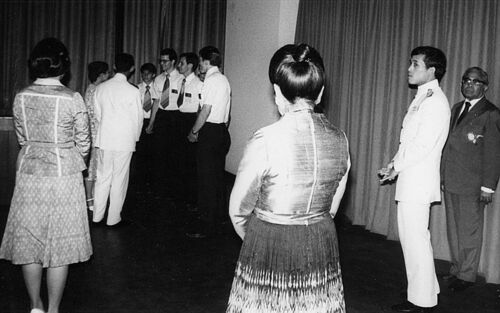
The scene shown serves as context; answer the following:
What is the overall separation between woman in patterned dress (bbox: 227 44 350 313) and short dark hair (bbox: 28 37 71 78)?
52.0 inches

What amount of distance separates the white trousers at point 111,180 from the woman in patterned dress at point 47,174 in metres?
1.97

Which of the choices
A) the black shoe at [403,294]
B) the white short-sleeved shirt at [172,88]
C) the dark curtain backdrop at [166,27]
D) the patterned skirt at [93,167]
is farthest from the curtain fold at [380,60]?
the dark curtain backdrop at [166,27]

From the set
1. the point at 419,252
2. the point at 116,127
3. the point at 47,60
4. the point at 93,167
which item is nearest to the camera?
the point at 47,60

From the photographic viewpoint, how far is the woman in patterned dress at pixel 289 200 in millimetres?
1852

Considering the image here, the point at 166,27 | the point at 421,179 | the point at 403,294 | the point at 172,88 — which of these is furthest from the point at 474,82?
the point at 166,27

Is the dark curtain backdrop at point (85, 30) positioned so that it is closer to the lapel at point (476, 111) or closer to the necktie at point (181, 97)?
the necktie at point (181, 97)

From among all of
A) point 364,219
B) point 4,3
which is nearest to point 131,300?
point 364,219

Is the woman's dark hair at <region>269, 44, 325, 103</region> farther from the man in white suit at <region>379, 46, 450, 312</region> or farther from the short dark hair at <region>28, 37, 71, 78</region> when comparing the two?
the man in white suit at <region>379, 46, 450, 312</region>

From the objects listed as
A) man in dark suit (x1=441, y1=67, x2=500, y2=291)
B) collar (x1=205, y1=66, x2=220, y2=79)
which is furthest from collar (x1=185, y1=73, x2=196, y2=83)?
man in dark suit (x1=441, y1=67, x2=500, y2=291)

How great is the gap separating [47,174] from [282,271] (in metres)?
1.45

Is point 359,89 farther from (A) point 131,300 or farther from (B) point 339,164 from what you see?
(B) point 339,164

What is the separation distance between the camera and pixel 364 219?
5.33 metres

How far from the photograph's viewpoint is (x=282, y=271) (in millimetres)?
1873

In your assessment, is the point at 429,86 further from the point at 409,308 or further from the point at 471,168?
the point at 409,308
